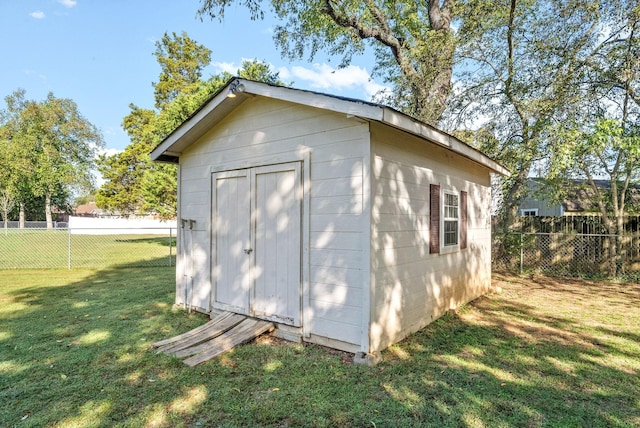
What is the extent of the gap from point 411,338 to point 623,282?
772cm

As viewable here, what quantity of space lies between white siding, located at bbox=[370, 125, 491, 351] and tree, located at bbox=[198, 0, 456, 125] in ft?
14.1

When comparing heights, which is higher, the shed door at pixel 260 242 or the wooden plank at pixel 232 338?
the shed door at pixel 260 242

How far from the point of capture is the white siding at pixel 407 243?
3756 millimetres

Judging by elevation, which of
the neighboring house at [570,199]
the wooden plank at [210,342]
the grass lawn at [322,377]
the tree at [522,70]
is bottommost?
the grass lawn at [322,377]

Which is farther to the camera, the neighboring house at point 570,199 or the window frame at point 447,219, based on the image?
the neighboring house at point 570,199

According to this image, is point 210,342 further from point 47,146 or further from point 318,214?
point 47,146

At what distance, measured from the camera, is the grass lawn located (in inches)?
102

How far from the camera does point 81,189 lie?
36531 millimetres

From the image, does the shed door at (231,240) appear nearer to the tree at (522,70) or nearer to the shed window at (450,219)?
the shed window at (450,219)

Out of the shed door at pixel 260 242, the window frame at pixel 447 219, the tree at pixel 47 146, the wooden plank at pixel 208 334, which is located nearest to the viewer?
the wooden plank at pixel 208 334

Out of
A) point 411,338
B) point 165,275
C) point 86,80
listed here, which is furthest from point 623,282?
point 86,80

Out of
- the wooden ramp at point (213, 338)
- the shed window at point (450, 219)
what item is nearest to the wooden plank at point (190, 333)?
the wooden ramp at point (213, 338)

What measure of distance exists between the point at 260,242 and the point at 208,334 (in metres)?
1.31

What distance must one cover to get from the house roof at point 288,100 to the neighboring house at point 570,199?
3694 mm
